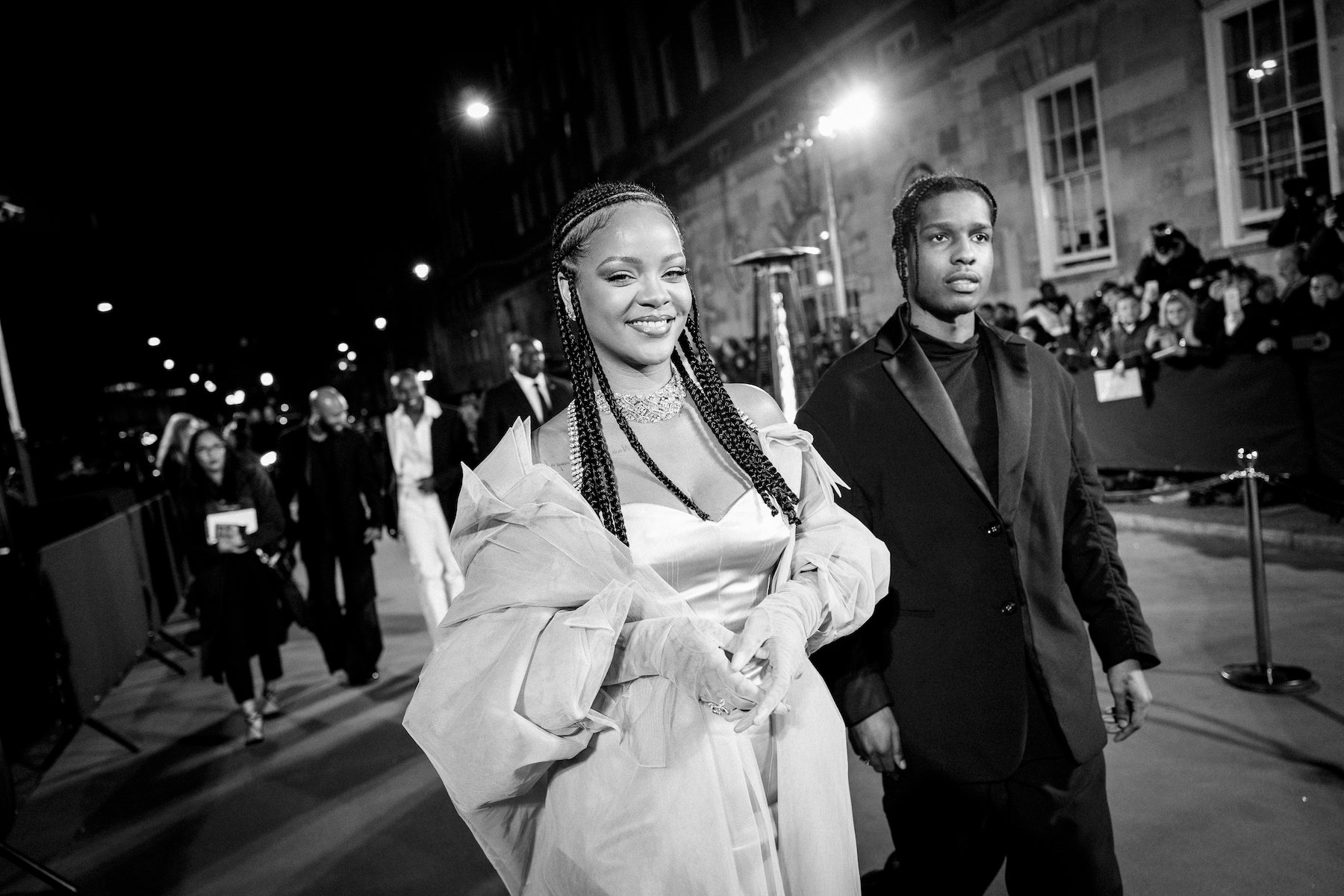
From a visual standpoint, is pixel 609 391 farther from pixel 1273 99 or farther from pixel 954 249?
pixel 1273 99

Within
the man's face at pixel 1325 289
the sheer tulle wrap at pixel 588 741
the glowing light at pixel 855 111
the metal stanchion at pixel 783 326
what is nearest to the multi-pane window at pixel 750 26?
the glowing light at pixel 855 111

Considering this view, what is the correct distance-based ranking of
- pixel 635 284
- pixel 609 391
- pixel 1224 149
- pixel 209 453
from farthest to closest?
pixel 1224 149, pixel 209 453, pixel 609 391, pixel 635 284

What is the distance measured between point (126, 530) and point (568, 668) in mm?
7588

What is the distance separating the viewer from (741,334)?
20.9 meters

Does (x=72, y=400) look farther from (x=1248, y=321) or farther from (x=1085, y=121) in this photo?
(x=1248, y=321)

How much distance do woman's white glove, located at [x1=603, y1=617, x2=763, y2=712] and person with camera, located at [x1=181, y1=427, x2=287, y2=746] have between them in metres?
5.01

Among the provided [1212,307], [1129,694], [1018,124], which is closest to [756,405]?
[1129,694]

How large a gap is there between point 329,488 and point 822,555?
5.82 m

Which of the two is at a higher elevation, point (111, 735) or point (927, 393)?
point (927, 393)

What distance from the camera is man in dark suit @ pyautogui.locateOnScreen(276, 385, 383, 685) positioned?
665cm

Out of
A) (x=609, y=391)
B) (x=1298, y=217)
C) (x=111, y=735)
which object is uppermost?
(x=1298, y=217)

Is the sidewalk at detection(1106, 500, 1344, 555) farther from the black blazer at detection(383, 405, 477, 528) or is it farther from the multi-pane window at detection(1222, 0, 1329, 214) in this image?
the black blazer at detection(383, 405, 477, 528)

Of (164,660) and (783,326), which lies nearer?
(164,660)

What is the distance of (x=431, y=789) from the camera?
4613mm
